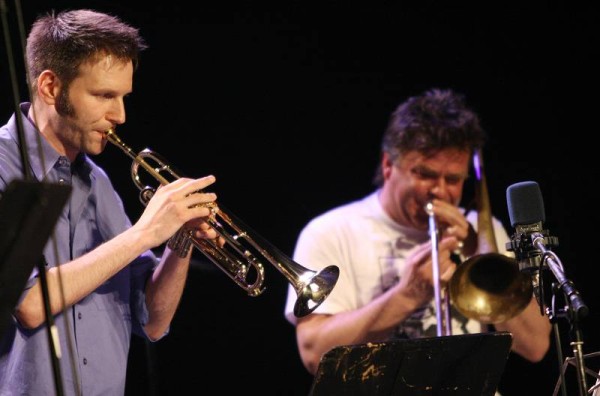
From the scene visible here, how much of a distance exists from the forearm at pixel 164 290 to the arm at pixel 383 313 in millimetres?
997

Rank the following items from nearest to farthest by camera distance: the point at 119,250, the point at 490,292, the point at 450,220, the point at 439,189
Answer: the point at 119,250, the point at 490,292, the point at 450,220, the point at 439,189

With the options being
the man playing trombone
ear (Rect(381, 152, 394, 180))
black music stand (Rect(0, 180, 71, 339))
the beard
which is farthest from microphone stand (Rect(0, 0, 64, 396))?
ear (Rect(381, 152, 394, 180))

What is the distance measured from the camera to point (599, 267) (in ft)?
17.0

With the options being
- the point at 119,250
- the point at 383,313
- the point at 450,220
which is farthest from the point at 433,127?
the point at 119,250

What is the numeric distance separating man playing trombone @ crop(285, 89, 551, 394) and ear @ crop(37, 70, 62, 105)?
66.5 inches

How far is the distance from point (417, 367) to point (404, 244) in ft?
6.53

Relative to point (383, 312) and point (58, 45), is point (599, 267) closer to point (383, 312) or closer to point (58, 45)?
point (383, 312)

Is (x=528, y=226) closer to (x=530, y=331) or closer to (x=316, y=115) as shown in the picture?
(x=530, y=331)

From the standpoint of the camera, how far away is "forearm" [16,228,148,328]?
2.72 metres

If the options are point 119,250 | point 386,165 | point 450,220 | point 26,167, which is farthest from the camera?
point 386,165

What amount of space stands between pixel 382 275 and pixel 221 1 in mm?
1858

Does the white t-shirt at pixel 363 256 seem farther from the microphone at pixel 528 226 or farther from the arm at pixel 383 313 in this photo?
the microphone at pixel 528 226

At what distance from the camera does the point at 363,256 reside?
4.43 metres

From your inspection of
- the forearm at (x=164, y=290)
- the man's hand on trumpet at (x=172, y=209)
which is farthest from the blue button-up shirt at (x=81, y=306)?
the man's hand on trumpet at (x=172, y=209)
